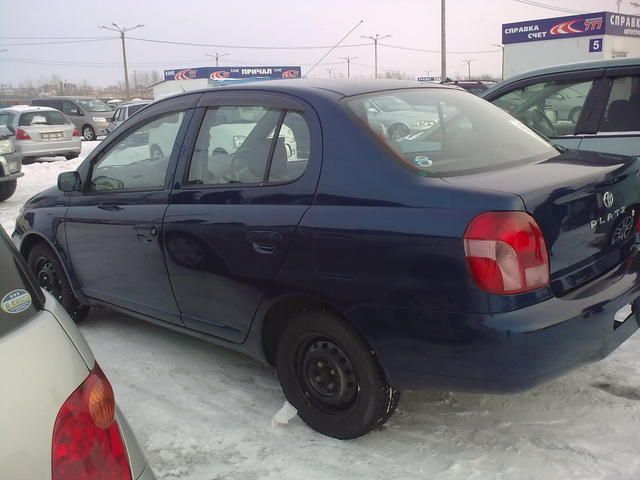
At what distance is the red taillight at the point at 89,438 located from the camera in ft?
4.54

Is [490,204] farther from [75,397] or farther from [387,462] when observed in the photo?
[75,397]

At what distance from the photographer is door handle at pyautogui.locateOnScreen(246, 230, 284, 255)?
2.88 m

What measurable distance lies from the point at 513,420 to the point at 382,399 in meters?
0.78

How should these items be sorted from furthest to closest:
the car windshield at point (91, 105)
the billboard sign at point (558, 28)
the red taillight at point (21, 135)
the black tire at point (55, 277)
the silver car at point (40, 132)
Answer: the billboard sign at point (558, 28), the car windshield at point (91, 105), the silver car at point (40, 132), the red taillight at point (21, 135), the black tire at point (55, 277)

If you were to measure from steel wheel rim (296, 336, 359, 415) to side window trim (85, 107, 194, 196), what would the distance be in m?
1.28

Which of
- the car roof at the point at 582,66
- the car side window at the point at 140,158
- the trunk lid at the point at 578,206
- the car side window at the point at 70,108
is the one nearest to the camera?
the trunk lid at the point at 578,206

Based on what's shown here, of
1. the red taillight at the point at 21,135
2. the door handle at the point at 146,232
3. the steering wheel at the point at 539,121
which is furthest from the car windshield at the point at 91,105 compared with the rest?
the door handle at the point at 146,232

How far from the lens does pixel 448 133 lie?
10.4ft

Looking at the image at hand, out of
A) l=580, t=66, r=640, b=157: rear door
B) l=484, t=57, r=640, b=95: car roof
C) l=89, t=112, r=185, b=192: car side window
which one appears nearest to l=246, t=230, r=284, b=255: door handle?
l=89, t=112, r=185, b=192: car side window

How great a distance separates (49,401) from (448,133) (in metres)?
2.35

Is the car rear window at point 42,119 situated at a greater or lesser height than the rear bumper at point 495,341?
greater

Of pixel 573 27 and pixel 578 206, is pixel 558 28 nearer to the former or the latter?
pixel 573 27

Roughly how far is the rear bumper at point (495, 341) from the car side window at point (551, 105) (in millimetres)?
2625

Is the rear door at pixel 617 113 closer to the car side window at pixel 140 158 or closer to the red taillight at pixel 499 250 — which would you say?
the red taillight at pixel 499 250
